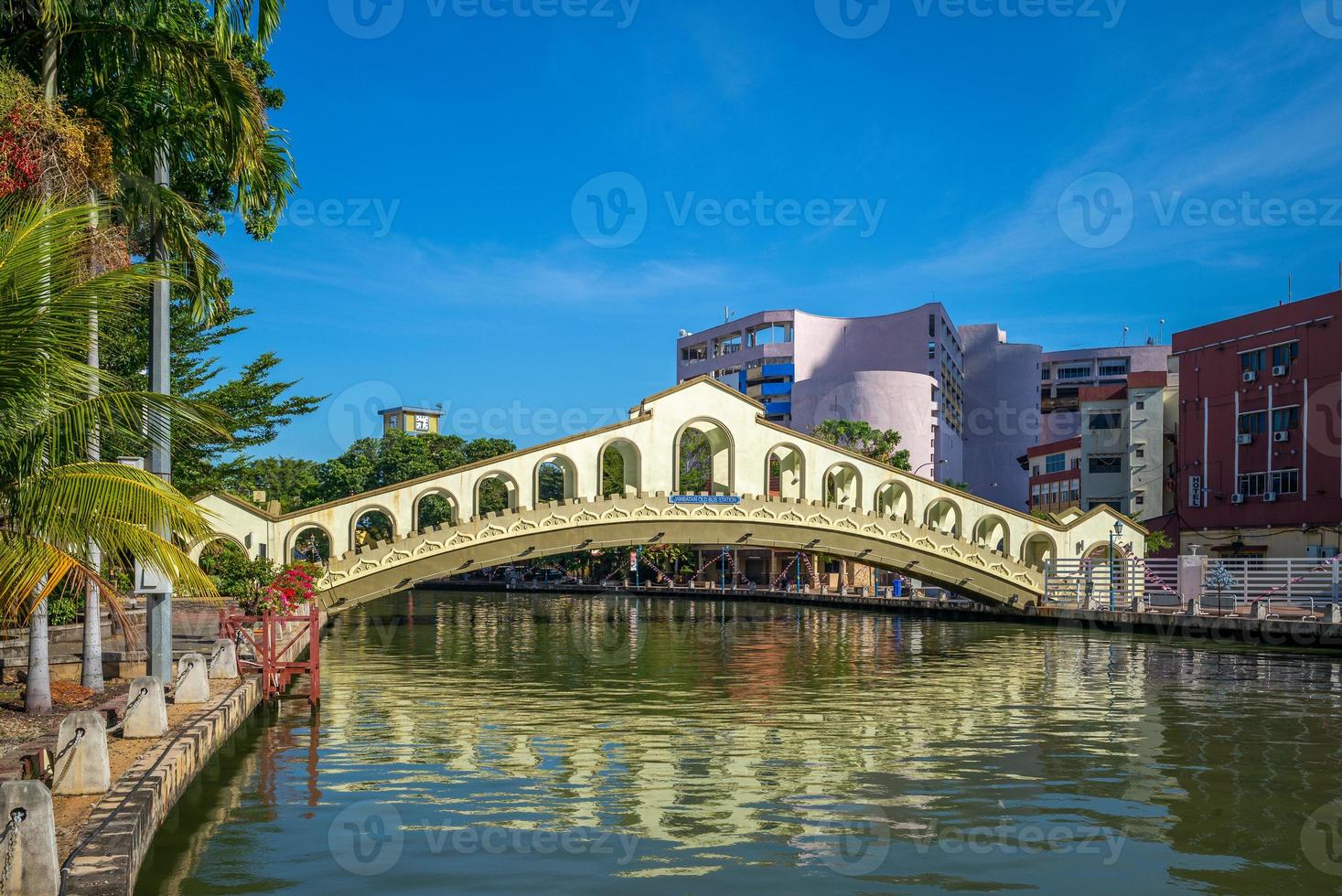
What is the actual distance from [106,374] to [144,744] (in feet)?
18.4

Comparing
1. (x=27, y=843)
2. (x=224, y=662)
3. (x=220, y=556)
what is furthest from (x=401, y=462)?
(x=27, y=843)

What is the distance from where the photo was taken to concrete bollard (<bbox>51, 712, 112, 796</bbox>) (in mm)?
11609

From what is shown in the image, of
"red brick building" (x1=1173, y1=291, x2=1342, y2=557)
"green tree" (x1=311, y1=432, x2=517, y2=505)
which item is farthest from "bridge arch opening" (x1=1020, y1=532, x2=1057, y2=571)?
"green tree" (x1=311, y1=432, x2=517, y2=505)

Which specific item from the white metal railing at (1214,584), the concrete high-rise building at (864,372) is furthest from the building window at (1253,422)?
the concrete high-rise building at (864,372)

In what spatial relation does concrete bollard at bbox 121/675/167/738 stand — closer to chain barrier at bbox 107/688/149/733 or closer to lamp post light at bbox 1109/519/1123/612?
chain barrier at bbox 107/688/149/733

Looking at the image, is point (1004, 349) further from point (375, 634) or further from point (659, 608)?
point (375, 634)

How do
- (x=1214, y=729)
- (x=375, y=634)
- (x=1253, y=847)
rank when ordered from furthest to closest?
(x=375, y=634), (x=1214, y=729), (x=1253, y=847)

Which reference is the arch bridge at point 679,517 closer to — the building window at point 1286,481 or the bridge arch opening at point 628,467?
the bridge arch opening at point 628,467

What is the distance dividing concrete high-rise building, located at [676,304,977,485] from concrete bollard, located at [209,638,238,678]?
88.2 meters

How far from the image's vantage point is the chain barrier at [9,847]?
27.9 feet

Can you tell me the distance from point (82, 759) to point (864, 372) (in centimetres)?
9953

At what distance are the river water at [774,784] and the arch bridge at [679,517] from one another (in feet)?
41.1

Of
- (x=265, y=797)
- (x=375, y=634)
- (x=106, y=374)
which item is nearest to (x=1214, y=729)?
(x=265, y=797)

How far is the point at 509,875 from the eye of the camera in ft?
38.5
